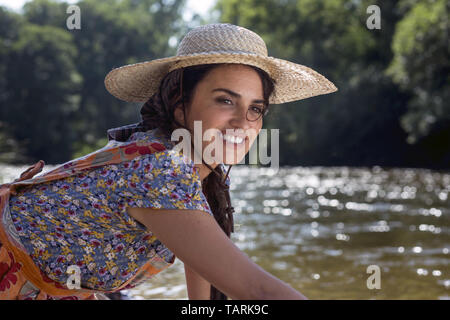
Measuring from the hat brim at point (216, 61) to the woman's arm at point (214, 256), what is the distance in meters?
0.60

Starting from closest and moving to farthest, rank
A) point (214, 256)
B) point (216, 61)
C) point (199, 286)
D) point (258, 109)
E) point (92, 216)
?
point (214, 256) < point (92, 216) < point (216, 61) < point (258, 109) < point (199, 286)

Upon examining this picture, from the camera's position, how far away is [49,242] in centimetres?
200

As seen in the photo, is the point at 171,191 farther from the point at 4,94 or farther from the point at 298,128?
the point at 4,94

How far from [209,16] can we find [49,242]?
2222 inches

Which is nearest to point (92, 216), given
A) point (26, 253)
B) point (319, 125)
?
point (26, 253)

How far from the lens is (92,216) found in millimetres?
1937

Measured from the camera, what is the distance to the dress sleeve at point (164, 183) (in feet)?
5.70

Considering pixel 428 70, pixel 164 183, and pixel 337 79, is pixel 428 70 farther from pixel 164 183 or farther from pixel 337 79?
pixel 164 183

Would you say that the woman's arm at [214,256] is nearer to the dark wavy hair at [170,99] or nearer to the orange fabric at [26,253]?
the orange fabric at [26,253]

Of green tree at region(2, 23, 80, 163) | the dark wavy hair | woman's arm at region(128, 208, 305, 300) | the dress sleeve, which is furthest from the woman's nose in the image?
green tree at region(2, 23, 80, 163)

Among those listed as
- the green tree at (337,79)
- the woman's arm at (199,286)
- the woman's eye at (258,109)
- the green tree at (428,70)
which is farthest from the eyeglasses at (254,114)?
the green tree at (337,79)

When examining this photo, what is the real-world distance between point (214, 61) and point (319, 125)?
2822cm

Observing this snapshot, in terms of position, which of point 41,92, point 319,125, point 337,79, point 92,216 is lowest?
point 319,125
